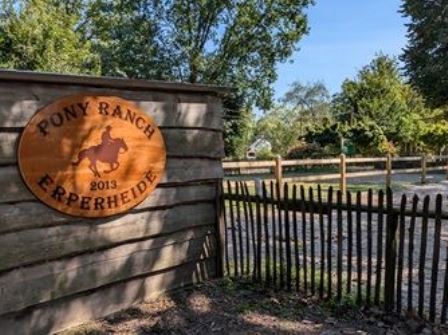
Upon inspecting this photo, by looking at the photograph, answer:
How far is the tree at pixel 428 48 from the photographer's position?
2412 cm

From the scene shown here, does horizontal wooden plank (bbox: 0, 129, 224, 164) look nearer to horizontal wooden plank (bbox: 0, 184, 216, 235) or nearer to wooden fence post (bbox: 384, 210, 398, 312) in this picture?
horizontal wooden plank (bbox: 0, 184, 216, 235)

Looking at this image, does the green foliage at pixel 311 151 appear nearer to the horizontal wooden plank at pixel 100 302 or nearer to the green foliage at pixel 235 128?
the green foliage at pixel 235 128

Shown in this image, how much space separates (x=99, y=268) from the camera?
4.36m

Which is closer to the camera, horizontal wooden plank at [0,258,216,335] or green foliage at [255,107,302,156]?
horizontal wooden plank at [0,258,216,335]

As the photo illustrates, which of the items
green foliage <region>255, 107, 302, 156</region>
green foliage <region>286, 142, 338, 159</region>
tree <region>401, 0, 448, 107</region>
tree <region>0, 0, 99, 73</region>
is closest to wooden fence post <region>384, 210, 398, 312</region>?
tree <region>0, 0, 99, 73</region>

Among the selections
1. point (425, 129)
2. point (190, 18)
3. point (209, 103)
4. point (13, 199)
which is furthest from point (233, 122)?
point (13, 199)

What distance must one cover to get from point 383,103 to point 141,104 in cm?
3074

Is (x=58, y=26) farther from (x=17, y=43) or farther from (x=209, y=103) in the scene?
(x=209, y=103)

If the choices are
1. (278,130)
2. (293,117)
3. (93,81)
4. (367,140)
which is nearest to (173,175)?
(93,81)

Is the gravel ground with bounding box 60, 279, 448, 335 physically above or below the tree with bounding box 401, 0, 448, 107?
below

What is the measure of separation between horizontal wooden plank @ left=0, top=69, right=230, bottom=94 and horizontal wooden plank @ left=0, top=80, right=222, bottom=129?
4cm

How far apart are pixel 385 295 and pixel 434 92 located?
22.9 metres

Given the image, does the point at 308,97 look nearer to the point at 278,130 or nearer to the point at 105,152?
the point at 278,130

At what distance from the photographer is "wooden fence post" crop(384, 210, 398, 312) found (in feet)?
14.7
